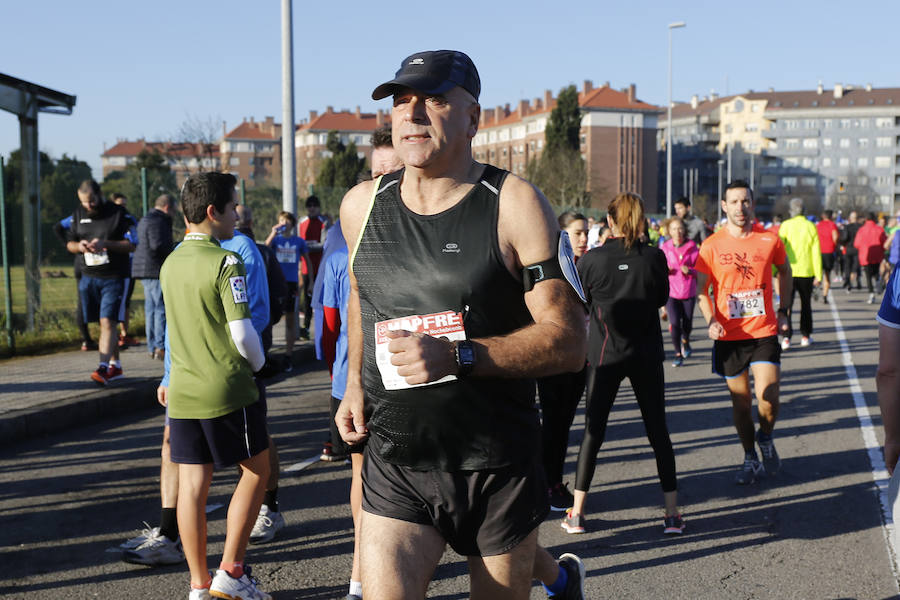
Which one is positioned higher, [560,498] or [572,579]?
[572,579]

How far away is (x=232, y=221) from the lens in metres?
4.51

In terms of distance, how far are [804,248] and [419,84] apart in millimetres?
13038

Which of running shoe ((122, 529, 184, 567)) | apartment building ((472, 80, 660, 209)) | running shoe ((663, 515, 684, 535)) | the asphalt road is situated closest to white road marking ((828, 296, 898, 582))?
the asphalt road

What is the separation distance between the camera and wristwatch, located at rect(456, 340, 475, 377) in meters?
2.43

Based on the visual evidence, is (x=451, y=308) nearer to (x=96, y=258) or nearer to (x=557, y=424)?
(x=557, y=424)

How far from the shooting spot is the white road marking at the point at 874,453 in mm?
5190

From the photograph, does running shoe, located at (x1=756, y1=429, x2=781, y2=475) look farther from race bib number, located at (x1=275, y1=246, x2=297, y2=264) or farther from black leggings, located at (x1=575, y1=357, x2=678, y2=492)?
race bib number, located at (x1=275, y1=246, x2=297, y2=264)

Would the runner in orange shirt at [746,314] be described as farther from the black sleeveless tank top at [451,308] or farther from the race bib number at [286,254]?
the race bib number at [286,254]

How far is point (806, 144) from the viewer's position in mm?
135750

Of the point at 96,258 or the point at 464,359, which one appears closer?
the point at 464,359

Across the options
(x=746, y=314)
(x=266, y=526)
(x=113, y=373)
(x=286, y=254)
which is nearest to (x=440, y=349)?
(x=266, y=526)

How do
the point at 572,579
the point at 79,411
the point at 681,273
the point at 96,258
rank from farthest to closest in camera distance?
the point at 681,273, the point at 96,258, the point at 79,411, the point at 572,579

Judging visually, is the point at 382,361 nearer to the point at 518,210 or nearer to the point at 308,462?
the point at 518,210

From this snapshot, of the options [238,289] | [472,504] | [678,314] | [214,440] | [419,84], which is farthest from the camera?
[678,314]
